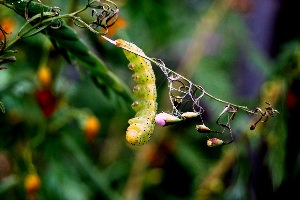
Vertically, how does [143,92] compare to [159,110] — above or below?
below

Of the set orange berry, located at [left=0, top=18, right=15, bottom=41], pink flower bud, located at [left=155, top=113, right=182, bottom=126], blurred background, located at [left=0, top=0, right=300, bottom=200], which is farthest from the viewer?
blurred background, located at [left=0, top=0, right=300, bottom=200]

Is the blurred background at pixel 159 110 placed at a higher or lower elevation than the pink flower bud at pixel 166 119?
higher

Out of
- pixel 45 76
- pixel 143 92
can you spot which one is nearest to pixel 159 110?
pixel 45 76

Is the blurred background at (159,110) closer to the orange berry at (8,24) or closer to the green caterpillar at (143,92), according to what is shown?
the orange berry at (8,24)

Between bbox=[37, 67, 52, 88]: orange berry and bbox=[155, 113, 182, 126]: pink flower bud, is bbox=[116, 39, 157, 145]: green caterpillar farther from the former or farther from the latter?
bbox=[37, 67, 52, 88]: orange berry

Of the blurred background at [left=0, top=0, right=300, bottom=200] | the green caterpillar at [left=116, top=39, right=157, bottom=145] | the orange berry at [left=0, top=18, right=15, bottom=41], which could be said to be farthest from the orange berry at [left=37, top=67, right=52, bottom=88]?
the green caterpillar at [left=116, top=39, right=157, bottom=145]

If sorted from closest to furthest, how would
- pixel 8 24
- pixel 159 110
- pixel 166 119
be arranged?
pixel 166 119 → pixel 8 24 → pixel 159 110

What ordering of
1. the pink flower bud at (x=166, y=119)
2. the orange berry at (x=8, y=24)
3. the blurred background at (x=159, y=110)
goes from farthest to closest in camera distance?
the blurred background at (x=159, y=110)
the orange berry at (x=8, y=24)
the pink flower bud at (x=166, y=119)

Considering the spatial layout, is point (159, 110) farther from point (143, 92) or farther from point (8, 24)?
point (143, 92)

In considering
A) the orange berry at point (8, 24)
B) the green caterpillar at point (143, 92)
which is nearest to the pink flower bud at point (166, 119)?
the green caterpillar at point (143, 92)
